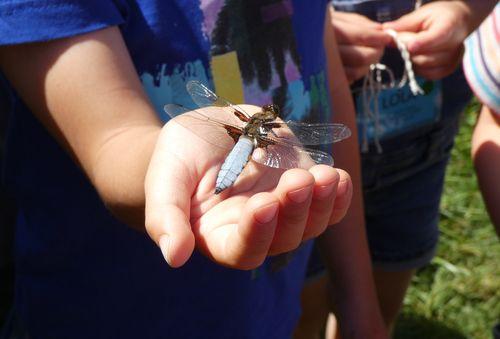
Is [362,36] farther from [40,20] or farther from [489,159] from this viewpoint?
[40,20]

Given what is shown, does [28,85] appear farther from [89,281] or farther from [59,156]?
[89,281]

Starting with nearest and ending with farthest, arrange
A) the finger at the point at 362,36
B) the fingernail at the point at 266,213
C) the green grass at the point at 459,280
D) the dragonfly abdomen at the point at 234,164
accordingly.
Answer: the fingernail at the point at 266,213 < the dragonfly abdomen at the point at 234,164 < the finger at the point at 362,36 < the green grass at the point at 459,280

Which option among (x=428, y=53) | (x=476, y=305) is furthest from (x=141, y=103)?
(x=476, y=305)

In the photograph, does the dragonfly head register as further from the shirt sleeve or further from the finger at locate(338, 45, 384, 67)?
the finger at locate(338, 45, 384, 67)

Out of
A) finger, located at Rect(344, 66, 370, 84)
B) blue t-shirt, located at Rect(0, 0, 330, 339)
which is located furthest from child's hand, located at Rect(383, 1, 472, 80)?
blue t-shirt, located at Rect(0, 0, 330, 339)

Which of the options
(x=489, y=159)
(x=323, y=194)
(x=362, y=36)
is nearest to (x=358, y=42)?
(x=362, y=36)

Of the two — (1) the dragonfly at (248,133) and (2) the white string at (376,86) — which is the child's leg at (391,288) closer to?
(2) the white string at (376,86)

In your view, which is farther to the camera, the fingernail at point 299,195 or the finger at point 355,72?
the finger at point 355,72

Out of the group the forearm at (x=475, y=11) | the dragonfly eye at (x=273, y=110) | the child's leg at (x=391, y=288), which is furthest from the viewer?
the child's leg at (x=391, y=288)

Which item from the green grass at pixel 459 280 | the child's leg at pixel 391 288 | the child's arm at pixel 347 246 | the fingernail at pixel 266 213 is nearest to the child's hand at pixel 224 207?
the fingernail at pixel 266 213
